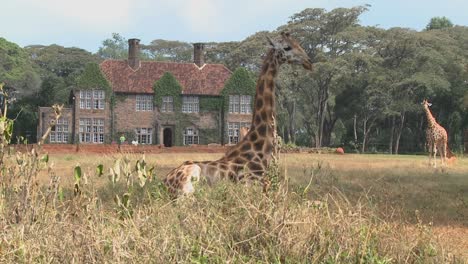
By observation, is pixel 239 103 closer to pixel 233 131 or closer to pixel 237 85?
pixel 237 85

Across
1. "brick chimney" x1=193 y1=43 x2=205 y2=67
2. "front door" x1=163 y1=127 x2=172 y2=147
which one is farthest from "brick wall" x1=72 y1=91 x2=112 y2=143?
"brick chimney" x1=193 y1=43 x2=205 y2=67

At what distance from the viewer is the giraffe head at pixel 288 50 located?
831 centimetres

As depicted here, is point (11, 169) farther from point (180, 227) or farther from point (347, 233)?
point (347, 233)

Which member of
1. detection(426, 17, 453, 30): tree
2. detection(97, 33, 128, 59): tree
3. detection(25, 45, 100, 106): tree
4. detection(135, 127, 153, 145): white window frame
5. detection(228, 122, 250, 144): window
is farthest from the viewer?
detection(97, 33, 128, 59): tree

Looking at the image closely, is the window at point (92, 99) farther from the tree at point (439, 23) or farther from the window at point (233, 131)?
the tree at point (439, 23)

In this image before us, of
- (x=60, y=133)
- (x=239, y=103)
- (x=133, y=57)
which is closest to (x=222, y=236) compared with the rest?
(x=239, y=103)

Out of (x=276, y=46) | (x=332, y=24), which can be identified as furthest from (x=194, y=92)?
(x=276, y=46)

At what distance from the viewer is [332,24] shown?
56.4 m

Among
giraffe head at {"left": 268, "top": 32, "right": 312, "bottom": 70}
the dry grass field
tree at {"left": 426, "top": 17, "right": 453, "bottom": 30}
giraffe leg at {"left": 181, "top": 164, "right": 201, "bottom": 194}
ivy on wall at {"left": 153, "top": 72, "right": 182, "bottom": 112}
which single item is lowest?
the dry grass field

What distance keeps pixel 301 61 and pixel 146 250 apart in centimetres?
433

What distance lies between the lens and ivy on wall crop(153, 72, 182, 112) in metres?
52.5

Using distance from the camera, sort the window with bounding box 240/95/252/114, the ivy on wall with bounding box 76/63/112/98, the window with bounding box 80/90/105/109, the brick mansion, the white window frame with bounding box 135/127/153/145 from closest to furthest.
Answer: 1. the ivy on wall with bounding box 76/63/112/98
2. the window with bounding box 80/90/105/109
3. the brick mansion
4. the white window frame with bounding box 135/127/153/145
5. the window with bounding box 240/95/252/114

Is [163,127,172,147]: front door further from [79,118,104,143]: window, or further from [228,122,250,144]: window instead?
[79,118,104,143]: window

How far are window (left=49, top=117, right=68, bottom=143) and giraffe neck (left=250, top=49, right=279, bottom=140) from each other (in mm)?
45848
